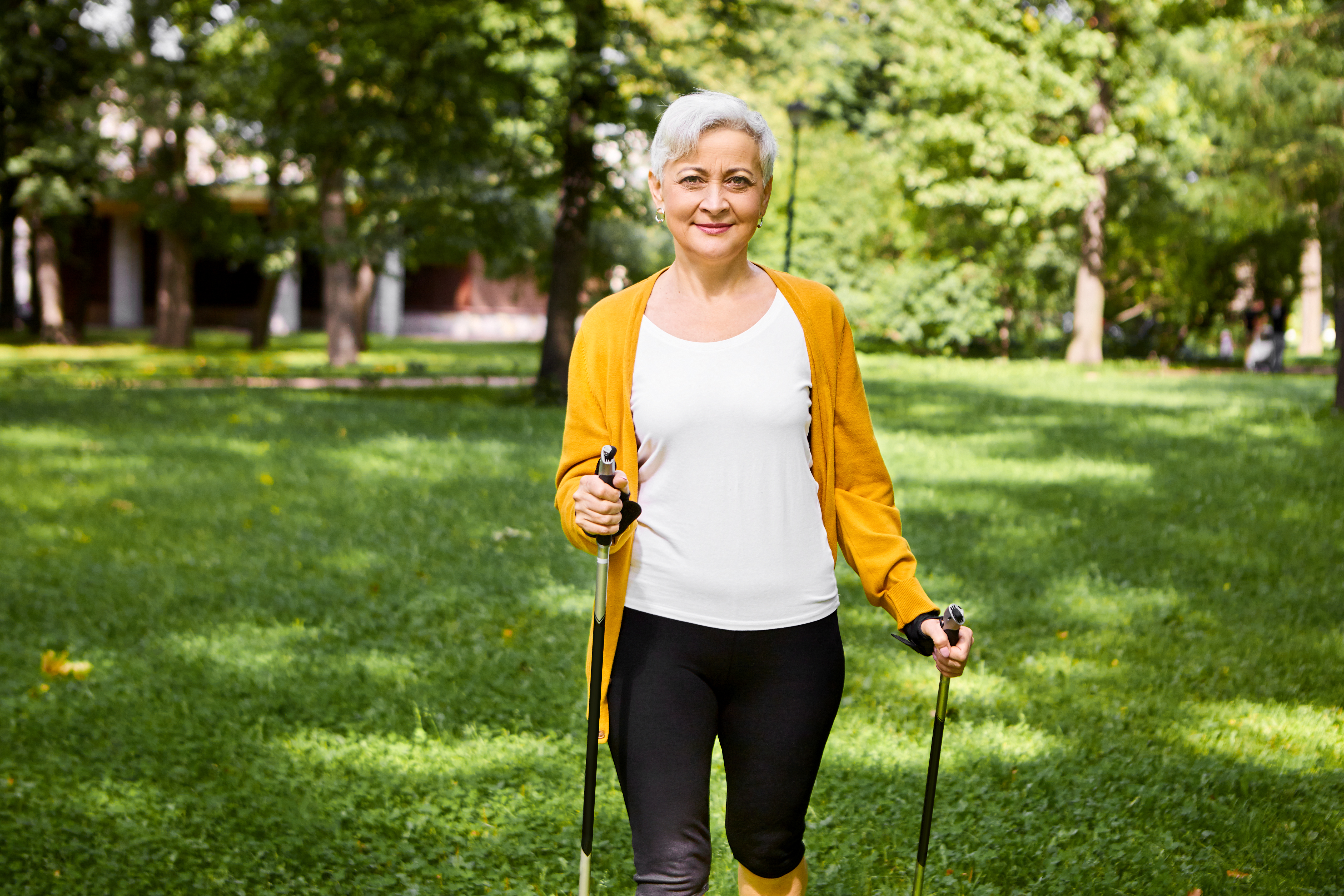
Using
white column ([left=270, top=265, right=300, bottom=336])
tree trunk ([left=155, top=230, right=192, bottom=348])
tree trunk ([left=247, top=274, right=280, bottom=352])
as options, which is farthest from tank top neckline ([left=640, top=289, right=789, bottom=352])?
white column ([left=270, top=265, right=300, bottom=336])

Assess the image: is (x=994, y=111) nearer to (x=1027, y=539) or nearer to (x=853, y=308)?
(x=853, y=308)

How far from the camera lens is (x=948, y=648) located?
97.2 inches

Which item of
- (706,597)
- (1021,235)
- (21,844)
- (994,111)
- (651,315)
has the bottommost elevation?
(21,844)

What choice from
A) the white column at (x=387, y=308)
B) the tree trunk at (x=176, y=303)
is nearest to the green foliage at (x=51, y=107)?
the tree trunk at (x=176, y=303)

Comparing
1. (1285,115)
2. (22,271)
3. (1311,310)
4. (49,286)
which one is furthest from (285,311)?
(1285,115)

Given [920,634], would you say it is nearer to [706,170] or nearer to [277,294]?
[706,170]

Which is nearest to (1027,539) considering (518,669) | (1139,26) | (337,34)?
(518,669)

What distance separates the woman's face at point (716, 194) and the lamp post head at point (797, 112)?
19.1 m

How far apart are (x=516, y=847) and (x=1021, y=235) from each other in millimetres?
29131

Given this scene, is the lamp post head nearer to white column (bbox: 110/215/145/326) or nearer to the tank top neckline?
the tank top neckline

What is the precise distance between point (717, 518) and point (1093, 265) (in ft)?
88.4

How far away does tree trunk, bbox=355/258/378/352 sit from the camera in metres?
29.7

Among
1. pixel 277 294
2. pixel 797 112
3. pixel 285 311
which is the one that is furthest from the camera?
pixel 285 311

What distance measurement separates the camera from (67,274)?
139 feet
